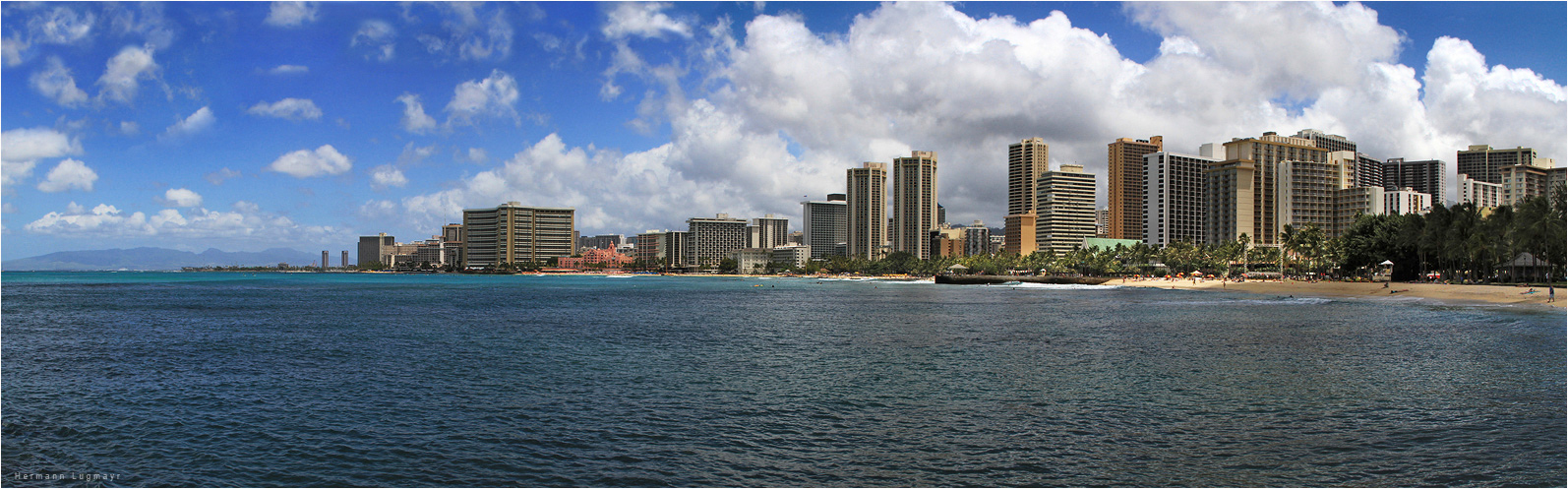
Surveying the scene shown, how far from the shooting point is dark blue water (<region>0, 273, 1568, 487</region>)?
16203 mm

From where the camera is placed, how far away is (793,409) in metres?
21.8

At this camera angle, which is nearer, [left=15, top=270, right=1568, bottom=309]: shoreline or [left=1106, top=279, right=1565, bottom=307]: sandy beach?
[left=15, top=270, right=1568, bottom=309]: shoreline

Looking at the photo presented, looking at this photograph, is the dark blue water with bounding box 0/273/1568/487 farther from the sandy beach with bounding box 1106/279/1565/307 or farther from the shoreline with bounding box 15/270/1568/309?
the sandy beach with bounding box 1106/279/1565/307

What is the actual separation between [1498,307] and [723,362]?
2299 inches

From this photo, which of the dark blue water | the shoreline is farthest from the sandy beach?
the dark blue water

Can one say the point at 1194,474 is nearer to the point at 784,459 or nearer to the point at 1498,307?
the point at 784,459

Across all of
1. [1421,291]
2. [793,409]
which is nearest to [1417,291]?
[1421,291]

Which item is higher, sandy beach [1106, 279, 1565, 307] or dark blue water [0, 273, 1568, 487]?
sandy beach [1106, 279, 1565, 307]

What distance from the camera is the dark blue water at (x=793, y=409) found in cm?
1620

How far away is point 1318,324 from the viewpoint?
48031 mm

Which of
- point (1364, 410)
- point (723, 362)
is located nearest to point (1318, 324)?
point (1364, 410)

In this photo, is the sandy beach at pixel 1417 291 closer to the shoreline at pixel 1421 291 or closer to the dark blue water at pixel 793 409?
the shoreline at pixel 1421 291

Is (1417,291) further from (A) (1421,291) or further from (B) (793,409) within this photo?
(B) (793,409)

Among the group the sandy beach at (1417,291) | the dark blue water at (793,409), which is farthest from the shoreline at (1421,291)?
the dark blue water at (793,409)
